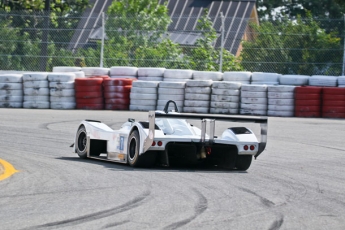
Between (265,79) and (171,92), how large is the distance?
A: 8.74 ft

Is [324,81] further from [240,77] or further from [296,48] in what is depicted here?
[240,77]

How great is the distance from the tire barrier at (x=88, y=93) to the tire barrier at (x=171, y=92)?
164 centimetres

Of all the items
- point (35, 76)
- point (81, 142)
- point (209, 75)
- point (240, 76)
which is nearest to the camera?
point (81, 142)

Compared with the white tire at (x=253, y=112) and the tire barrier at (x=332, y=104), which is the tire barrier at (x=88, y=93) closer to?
the white tire at (x=253, y=112)

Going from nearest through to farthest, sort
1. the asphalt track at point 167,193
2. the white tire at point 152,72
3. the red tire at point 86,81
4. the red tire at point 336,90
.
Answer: the asphalt track at point 167,193, the red tire at point 336,90, the red tire at point 86,81, the white tire at point 152,72

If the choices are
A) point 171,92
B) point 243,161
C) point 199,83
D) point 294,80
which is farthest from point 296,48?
point 243,161

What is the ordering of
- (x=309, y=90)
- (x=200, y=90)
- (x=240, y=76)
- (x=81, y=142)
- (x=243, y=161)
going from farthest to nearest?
(x=240, y=76)
(x=200, y=90)
(x=309, y=90)
(x=81, y=142)
(x=243, y=161)

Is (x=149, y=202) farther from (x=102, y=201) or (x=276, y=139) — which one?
(x=276, y=139)

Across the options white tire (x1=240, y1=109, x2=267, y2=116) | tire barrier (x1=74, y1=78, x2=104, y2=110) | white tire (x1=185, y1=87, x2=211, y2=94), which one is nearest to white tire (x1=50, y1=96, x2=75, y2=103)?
tire barrier (x1=74, y1=78, x2=104, y2=110)

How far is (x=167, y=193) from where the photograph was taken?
778 centimetres

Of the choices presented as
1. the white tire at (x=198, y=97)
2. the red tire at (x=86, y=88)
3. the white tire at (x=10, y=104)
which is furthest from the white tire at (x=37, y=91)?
the white tire at (x=198, y=97)

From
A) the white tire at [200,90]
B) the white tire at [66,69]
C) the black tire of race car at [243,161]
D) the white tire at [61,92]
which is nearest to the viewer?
the black tire of race car at [243,161]

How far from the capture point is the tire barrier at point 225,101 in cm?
2173

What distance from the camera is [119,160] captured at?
34.8 feet
